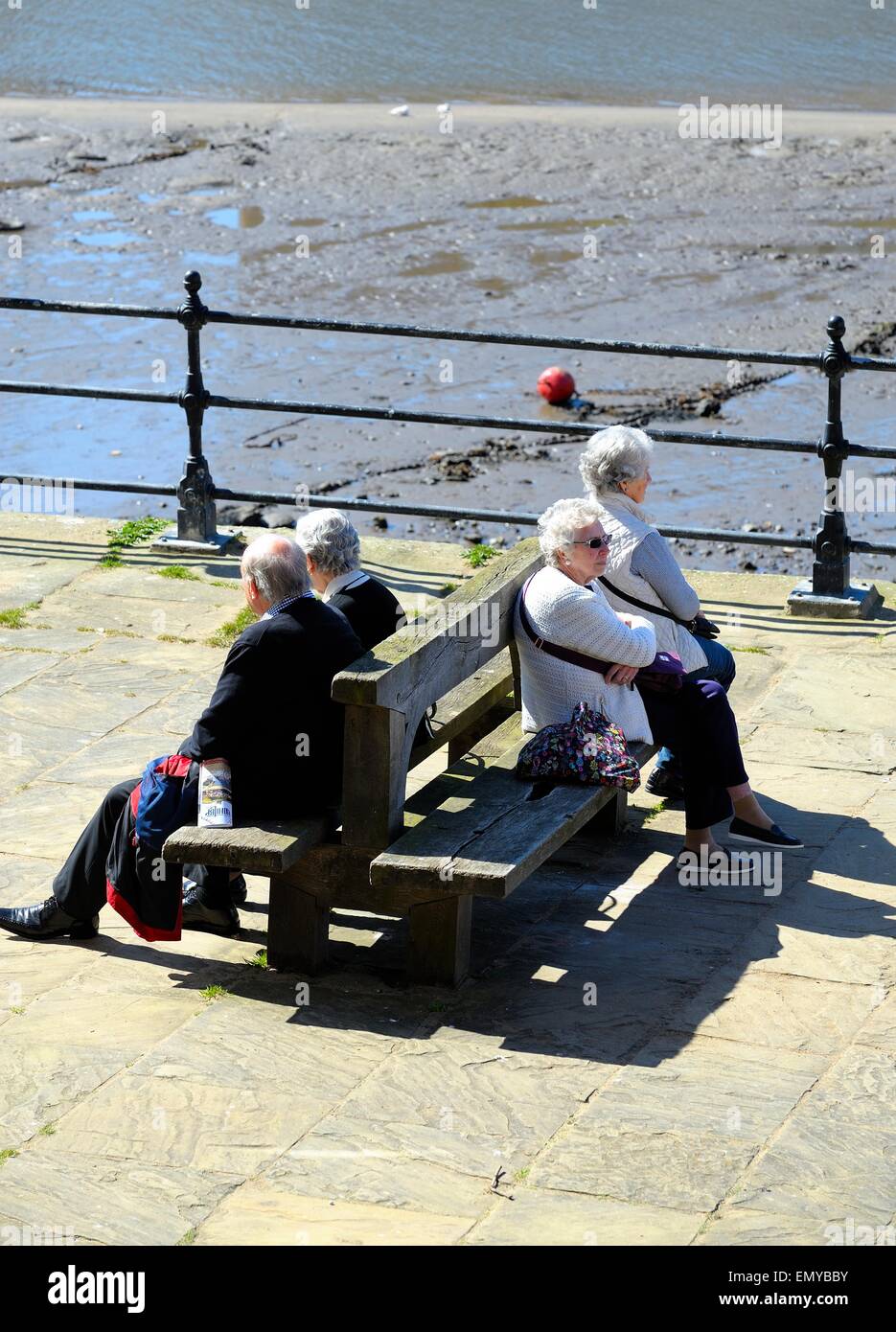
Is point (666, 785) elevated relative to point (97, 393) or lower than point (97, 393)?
lower

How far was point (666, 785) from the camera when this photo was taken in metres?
6.05

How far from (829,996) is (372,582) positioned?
1927 millimetres

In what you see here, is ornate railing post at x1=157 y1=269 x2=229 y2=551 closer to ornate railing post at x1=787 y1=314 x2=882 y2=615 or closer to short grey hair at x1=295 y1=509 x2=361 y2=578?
ornate railing post at x1=787 y1=314 x2=882 y2=615

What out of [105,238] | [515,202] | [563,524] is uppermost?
[515,202]

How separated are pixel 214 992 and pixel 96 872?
1.70ft

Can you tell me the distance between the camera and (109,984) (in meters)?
4.91

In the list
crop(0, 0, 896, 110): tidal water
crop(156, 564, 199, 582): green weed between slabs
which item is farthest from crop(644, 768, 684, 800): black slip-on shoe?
Result: crop(0, 0, 896, 110): tidal water

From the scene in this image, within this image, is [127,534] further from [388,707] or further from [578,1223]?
[578,1223]

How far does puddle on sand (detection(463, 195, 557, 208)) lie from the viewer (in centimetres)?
1961

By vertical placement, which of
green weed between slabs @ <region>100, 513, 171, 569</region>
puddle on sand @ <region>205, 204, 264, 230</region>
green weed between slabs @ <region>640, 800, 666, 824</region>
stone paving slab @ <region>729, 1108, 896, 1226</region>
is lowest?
stone paving slab @ <region>729, 1108, 896, 1226</region>

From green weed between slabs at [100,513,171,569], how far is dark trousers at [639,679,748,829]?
3.81 m

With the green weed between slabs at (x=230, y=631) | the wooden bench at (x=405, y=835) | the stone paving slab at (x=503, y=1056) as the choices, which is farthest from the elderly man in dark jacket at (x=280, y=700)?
the green weed between slabs at (x=230, y=631)

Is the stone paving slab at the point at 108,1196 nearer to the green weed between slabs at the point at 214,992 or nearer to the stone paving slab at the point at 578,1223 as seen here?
the stone paving slab at the point at 578,1223

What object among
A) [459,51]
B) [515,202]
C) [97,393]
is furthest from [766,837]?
[459,51]
